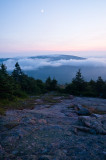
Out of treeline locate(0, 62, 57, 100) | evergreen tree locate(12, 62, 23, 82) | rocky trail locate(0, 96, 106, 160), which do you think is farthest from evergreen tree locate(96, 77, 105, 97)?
rocky trail locate(0, 96, 106, 160)

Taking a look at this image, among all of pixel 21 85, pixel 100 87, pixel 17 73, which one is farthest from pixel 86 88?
pixel 17 73

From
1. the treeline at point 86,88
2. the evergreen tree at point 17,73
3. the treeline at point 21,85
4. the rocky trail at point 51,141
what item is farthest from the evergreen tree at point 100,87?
the rocky trail at point 51,141

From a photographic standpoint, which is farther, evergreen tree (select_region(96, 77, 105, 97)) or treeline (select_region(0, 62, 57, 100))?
evergreen tree (select_region(96, 77, 105, 97))

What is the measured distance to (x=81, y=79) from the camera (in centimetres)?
3356

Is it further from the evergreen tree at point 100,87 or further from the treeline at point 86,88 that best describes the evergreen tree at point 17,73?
the evergreen tree at point 100,87

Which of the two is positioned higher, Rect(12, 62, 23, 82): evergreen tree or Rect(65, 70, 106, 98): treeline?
Rect(12, 62, 23, 82): evergreen tree

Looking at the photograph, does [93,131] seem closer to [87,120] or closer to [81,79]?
[87,120]

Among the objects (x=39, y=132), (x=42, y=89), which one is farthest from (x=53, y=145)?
(x=42, y=89)

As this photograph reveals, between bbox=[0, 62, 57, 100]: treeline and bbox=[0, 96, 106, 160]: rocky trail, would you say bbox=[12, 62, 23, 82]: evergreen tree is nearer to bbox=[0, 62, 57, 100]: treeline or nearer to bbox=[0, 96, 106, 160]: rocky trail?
bbox=[0, 62, 57, 100]: treeline

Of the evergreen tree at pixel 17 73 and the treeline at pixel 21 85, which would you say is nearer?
the treeline at pixel 21 85

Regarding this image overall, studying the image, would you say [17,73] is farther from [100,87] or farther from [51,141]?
[51,141]

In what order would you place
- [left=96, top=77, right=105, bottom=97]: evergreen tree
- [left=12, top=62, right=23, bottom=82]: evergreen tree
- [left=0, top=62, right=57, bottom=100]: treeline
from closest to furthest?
[left=0, top=62, right=57, bottom=100]: treeline, [left=96, top=77, right=105, bottom=97]: evergreen tree, [left=12, top=62, right=23, bottom=82]: evergreen tree

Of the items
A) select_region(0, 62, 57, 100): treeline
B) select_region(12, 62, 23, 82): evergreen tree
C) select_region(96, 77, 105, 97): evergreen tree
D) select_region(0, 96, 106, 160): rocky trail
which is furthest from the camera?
select_region(12, 62, 23, 82): evergreen tree

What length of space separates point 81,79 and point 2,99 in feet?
74.6
